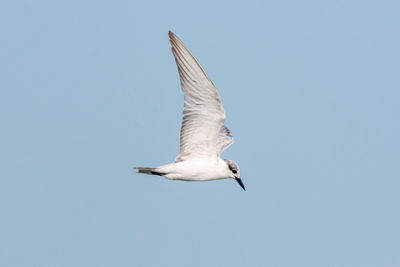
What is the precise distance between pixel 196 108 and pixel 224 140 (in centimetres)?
433

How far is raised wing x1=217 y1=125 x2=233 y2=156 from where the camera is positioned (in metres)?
24.7

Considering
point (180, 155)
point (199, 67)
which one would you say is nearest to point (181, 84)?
point (199, 67)

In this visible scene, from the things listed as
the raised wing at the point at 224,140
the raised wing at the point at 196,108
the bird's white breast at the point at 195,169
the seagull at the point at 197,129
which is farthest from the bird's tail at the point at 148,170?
the raised wing at the point at 224,140

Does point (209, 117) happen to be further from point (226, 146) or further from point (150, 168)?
point (226, 146)

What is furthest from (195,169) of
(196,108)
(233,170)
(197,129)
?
(196,108)

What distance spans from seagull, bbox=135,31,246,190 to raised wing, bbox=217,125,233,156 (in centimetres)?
196

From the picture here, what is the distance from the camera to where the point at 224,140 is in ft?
82.2

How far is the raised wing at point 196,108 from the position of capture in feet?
65.4

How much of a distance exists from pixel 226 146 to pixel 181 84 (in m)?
4.81

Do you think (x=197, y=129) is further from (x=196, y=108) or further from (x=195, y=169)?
(x=195, y=169)

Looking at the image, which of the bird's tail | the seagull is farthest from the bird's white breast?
the bird's tail

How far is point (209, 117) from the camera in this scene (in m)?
21.0

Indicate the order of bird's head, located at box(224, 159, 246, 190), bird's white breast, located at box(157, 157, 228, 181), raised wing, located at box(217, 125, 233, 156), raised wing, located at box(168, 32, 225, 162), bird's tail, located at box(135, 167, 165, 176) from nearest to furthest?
raised wing, located at box(168, 32, 225, 162) < bird's tail, located at box(135, 167, 165, 176) < bird's white breast, located at box(157, 157, 228, 181) < bird's head, located at box(224, 159, 246, 190) < raised wing, located at box(217, 125, 233, 156)

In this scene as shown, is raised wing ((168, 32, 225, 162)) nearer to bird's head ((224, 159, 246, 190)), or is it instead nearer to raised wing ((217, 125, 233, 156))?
bird's head ((224, 159, 246, 190))
